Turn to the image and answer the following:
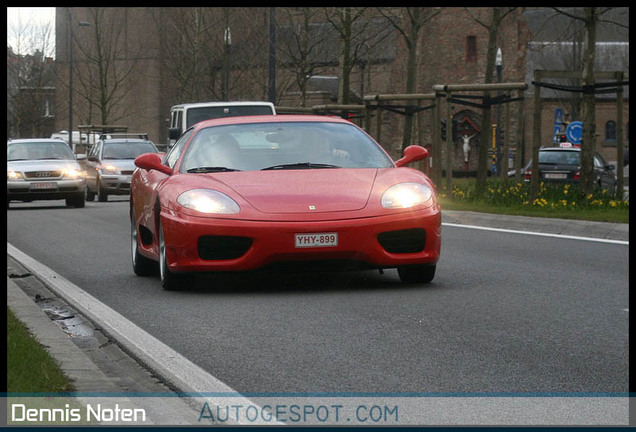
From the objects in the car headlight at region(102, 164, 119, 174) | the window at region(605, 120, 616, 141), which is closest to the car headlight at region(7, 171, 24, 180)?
the car headlight at region(102, 164, 119, 174)

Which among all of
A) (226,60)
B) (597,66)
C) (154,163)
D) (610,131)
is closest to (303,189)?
(154,163)

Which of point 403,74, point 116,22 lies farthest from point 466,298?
point 116,22

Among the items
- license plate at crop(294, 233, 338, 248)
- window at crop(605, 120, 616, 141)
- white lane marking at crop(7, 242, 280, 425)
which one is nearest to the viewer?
white lane marking at crop(7, 242, 280, 425)

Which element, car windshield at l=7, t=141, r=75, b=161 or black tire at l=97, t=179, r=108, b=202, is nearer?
car windshield at l=7, t=141, r=75, b=161

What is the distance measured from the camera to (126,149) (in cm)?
3578

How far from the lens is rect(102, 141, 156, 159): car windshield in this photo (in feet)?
116

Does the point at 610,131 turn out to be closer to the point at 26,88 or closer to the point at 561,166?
the point at 26,88

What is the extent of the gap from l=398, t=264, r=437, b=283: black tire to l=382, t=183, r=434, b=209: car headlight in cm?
57

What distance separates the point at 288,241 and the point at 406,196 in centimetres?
104

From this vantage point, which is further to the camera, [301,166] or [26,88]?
[26,88]

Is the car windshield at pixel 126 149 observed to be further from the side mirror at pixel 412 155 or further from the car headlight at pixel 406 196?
the car headlight at pixel 406 196

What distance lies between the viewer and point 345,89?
3353 cm

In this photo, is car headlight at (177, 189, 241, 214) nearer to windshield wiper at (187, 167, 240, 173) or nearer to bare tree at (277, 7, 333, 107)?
windshield wiper at (187, 167, 240, 173)
